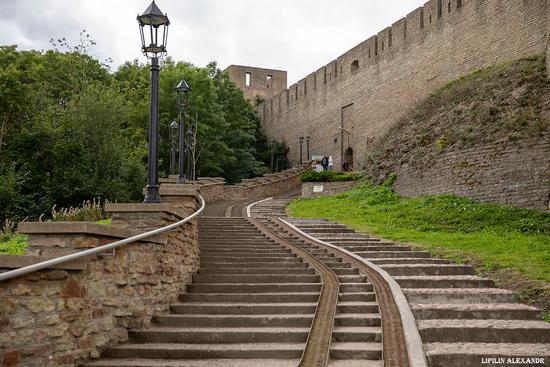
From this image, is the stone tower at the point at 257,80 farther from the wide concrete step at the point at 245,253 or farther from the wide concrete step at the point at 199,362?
the wide concrete step at the point at 199,362

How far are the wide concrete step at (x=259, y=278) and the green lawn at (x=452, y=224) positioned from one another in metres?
2.72

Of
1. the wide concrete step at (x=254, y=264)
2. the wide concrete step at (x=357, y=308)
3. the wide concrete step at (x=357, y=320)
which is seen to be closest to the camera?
the wide concrete step at (x=357, y=320)

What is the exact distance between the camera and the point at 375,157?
2392cm

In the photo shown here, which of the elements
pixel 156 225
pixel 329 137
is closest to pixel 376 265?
pixel 156 225

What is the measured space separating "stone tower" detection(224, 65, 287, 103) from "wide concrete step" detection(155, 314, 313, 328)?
51.4 m

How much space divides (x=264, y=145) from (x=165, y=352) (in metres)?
41.3

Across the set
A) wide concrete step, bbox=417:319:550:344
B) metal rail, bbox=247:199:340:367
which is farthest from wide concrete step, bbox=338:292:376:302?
wide concrete step, bbox=417:319:550:344

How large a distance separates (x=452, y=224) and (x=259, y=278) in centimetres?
738

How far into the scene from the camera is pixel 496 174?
15883 mm

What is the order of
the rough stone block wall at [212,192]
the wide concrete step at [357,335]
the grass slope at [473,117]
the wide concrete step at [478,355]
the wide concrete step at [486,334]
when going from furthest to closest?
the rough stone block wall at [212,192] → the grass slope at [473,117] → the wide concrete step at [357,335] → the wide concrete step at [486,334] → the wide concrete step at [478,355]

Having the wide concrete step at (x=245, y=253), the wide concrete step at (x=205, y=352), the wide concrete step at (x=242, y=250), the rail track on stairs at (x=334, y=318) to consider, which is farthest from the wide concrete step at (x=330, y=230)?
the wide concrete step at (x=205, y=352)

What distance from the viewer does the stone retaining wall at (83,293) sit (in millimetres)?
4195

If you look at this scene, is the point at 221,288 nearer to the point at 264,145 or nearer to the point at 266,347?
the point at 266,347

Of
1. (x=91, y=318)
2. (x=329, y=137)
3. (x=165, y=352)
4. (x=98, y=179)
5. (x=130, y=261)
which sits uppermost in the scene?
(x=329, y=137)
